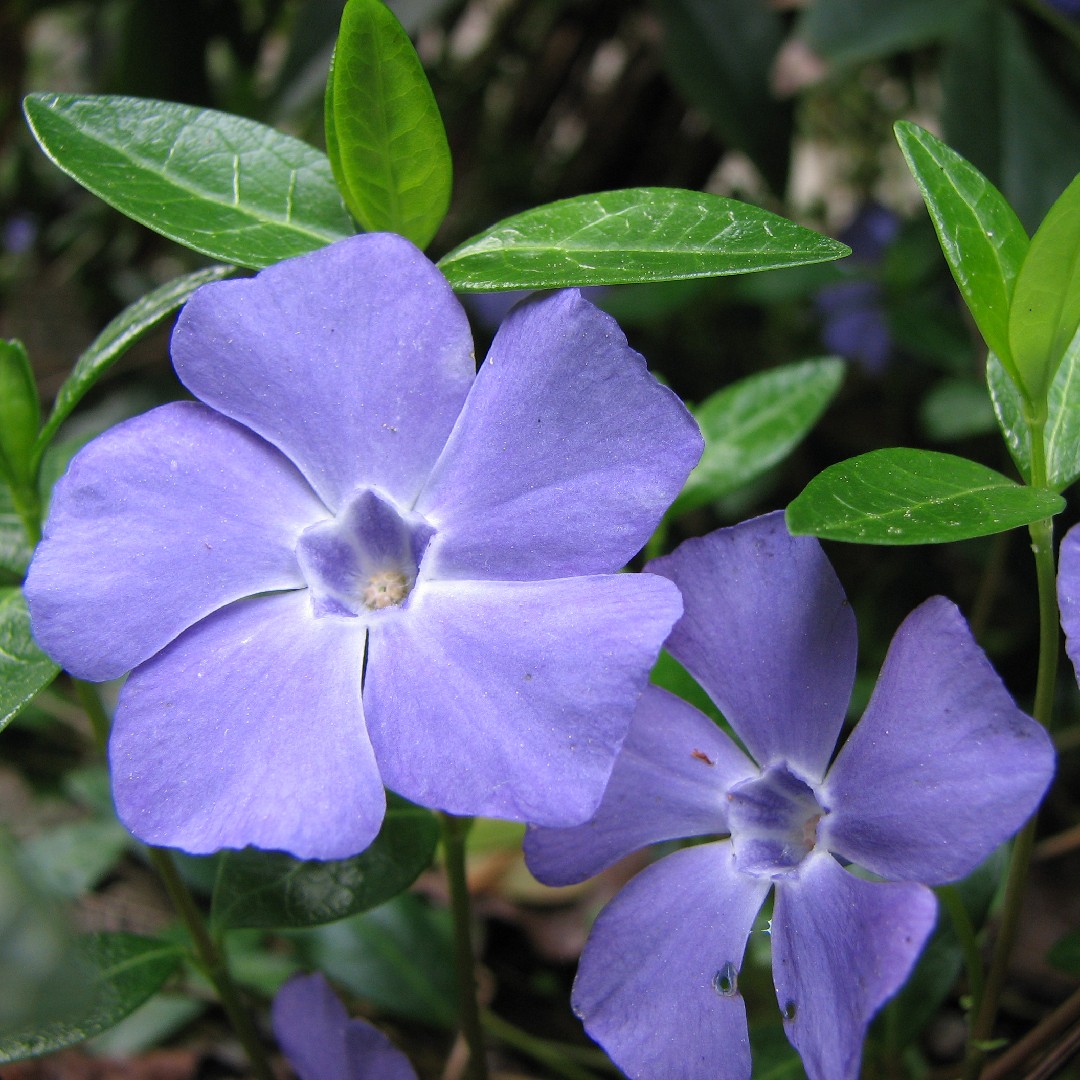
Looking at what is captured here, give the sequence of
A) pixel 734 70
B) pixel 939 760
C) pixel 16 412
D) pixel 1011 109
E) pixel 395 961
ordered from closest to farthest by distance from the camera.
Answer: pixel 939 760, pixel 16 412, pixel 395 961, pixel 1011 109, pixel 734 70

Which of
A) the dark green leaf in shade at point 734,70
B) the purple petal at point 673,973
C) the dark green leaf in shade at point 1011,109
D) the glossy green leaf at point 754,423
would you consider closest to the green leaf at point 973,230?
the glossy green leaf at point 754,423

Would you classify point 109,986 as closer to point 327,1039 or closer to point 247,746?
point 327,1039

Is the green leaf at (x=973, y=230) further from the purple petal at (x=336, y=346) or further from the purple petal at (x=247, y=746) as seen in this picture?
the purple petal at (x=247, y=746)

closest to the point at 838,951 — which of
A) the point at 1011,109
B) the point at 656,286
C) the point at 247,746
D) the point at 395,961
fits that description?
the point at 247,746

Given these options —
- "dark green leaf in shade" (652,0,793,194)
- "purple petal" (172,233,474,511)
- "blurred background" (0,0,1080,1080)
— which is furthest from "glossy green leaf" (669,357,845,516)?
"dark green leaf in shade" (652,0,793,194)

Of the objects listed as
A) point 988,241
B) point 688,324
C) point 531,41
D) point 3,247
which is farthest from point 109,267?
point 988,241

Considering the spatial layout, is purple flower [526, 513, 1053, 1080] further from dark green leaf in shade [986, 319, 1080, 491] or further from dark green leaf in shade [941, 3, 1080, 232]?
dark green leaf in shade [941, 3, 1080, 232]

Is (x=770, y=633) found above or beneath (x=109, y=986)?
above
